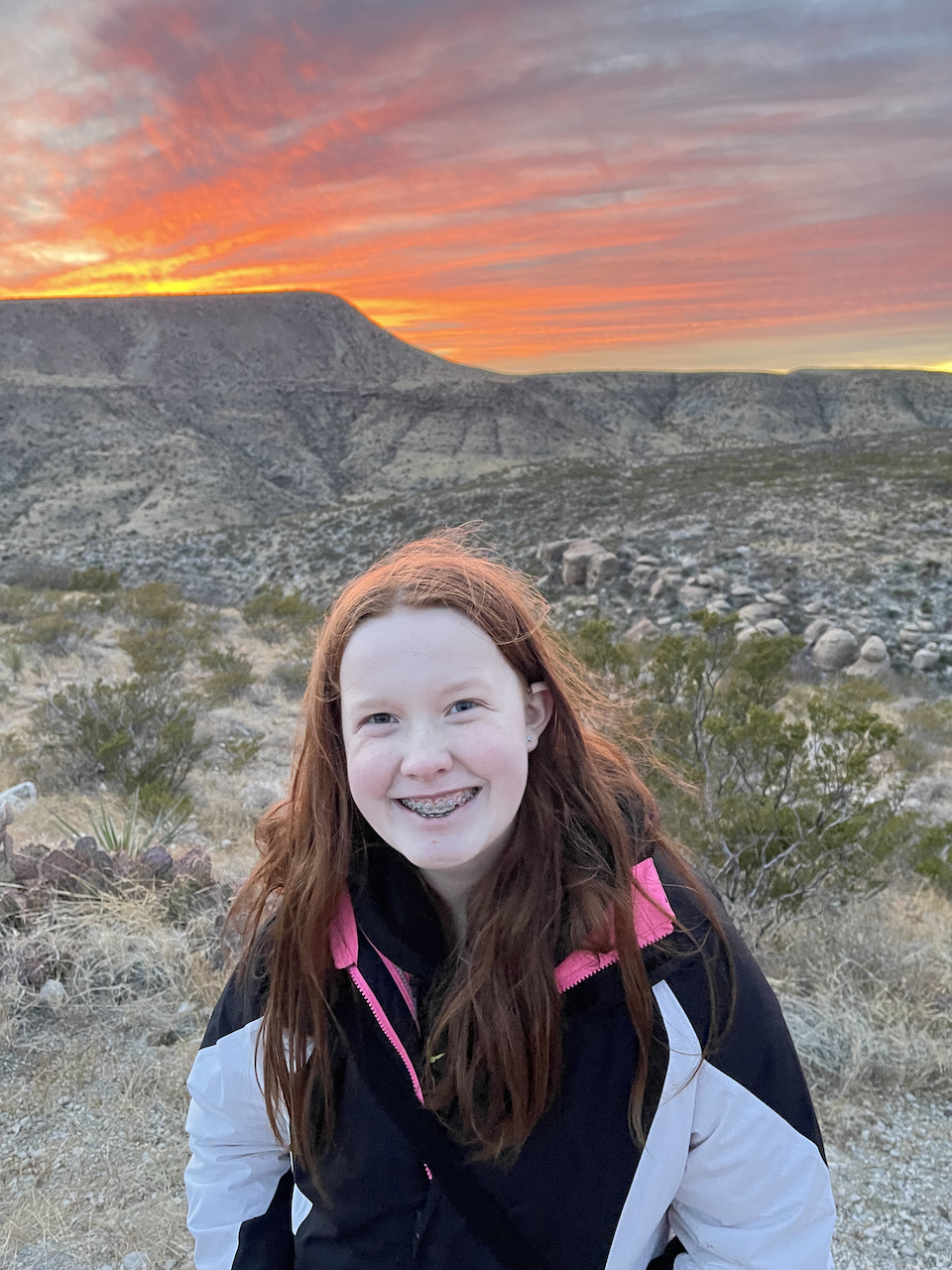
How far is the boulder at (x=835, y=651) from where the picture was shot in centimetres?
988

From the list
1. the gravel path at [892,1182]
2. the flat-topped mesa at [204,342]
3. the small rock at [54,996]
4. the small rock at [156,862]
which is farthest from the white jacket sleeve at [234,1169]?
the flat-topped mesa at [204,342]

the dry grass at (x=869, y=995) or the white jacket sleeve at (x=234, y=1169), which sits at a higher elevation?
the white jacket sleeve at (x=234, y=1169)

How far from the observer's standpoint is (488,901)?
1237 millimetres

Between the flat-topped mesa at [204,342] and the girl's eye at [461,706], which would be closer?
the girl's eye at [461,706]

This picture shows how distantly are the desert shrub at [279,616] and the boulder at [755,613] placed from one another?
20.0 feet

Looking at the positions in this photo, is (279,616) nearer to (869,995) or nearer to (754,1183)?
(869,995)

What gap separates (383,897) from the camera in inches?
52.4

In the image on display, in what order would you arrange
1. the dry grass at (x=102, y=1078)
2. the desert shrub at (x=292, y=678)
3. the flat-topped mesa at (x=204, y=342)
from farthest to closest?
the flat-topped mesa at (x=204, y=342) < the desert shrub at (x=292, y=678) < the dry grass at (x=102, y=1078)

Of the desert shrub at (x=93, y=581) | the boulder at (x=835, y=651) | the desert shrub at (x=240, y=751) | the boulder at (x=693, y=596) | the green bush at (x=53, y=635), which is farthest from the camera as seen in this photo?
the desert shrub at (x=93, y=581)

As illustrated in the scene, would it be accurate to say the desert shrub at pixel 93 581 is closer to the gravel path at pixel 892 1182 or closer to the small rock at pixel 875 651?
the small rock at pixel 875 651

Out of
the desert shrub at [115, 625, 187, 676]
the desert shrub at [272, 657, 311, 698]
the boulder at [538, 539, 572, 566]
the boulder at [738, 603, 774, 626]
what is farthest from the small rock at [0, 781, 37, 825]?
the boulder at [538, 539, 572, 566]

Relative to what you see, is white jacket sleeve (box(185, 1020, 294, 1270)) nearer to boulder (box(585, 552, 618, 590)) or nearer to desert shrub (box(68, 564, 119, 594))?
boulder (box(585, 552, 618, 590))

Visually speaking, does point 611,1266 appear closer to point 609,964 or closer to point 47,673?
point 609,964

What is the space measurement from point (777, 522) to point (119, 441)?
3900cm
